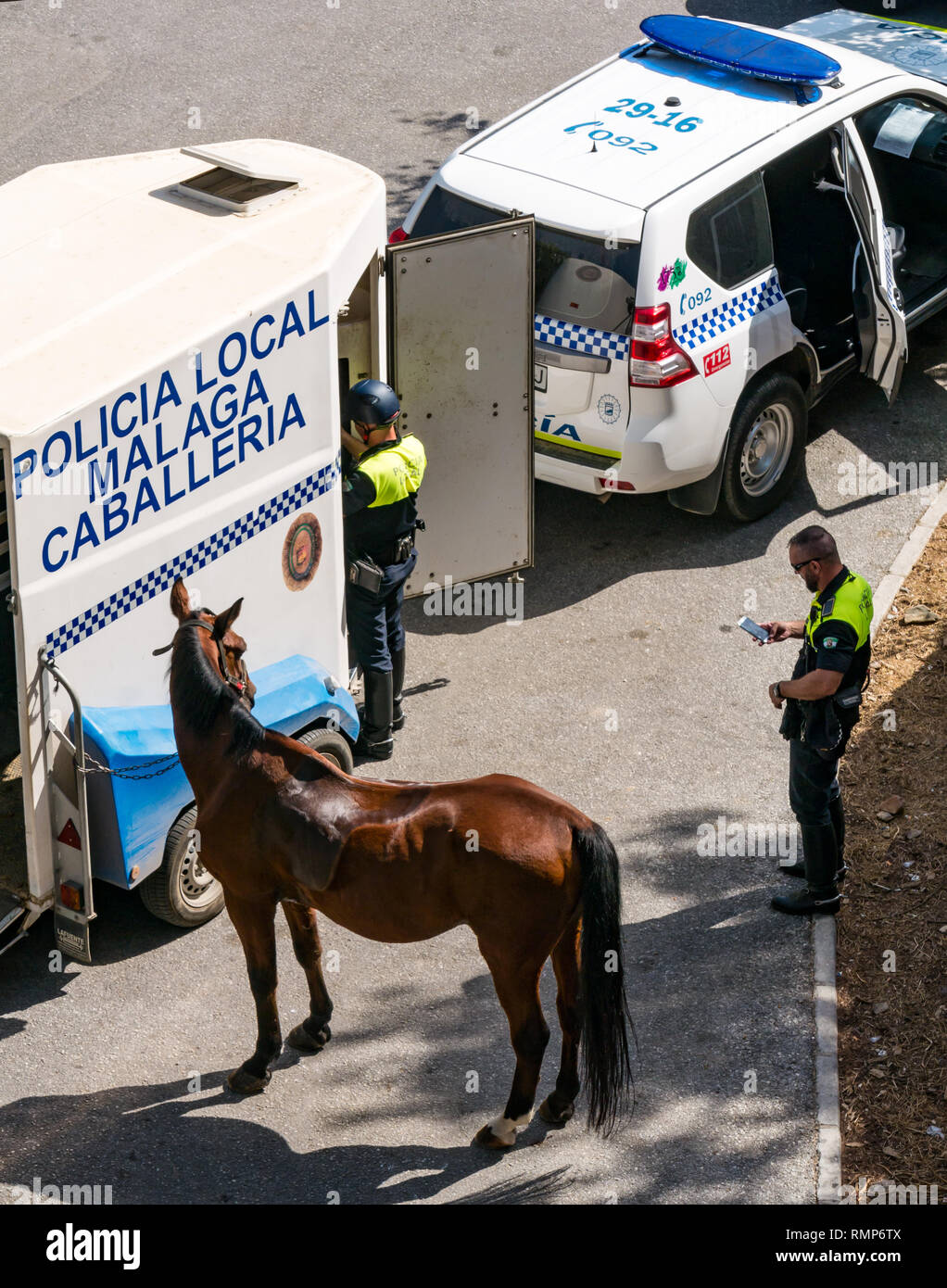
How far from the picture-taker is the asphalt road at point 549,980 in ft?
19.3

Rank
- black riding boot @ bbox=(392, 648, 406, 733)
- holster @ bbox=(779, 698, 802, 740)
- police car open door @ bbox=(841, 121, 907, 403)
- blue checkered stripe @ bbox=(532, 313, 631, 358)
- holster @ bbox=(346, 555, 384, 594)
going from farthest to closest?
police car open door @ bbox=(841, 121, 907, 403)
blue checkered stripe @ bbox=(532, 313, 631, 358)
black riding boot @ bbox=(392, 648, 406, 733)
holster @ bbox=(346, 555, 384, 594)
holster @ bbox=(779, 698, 802, 740)

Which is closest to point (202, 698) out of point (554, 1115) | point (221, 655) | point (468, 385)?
point (221, 655)

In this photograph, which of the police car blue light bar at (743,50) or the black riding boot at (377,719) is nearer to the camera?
the black riding boot at (377,719)

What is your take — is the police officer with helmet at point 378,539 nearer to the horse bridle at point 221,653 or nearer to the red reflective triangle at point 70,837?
the horse bridle at point 221,653

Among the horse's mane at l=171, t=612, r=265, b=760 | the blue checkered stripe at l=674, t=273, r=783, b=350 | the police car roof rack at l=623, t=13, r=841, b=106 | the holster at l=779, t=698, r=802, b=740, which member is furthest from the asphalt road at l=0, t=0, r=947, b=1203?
the police car roof rack at l=623, t=13, r=841, b=106

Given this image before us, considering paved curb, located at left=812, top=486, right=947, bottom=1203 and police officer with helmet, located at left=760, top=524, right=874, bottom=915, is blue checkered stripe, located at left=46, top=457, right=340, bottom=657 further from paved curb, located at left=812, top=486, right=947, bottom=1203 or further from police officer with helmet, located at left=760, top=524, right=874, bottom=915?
paved curb, located at left=812, top=486, right=947, bottom=1203

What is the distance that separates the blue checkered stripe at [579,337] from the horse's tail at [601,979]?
3976mm

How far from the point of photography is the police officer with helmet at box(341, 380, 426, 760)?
7.32 m

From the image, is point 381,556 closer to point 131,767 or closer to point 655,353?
point 131,767

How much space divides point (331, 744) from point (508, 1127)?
6.95ft

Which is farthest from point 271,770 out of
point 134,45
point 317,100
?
point 134,45

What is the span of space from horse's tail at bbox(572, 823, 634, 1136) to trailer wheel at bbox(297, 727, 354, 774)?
6.41ft

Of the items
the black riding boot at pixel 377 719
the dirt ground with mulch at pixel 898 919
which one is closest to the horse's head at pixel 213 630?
the black riding boot at pixel 377 719

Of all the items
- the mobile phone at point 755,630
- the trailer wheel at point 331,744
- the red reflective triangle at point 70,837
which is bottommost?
the trailer wheel at point 331,744
